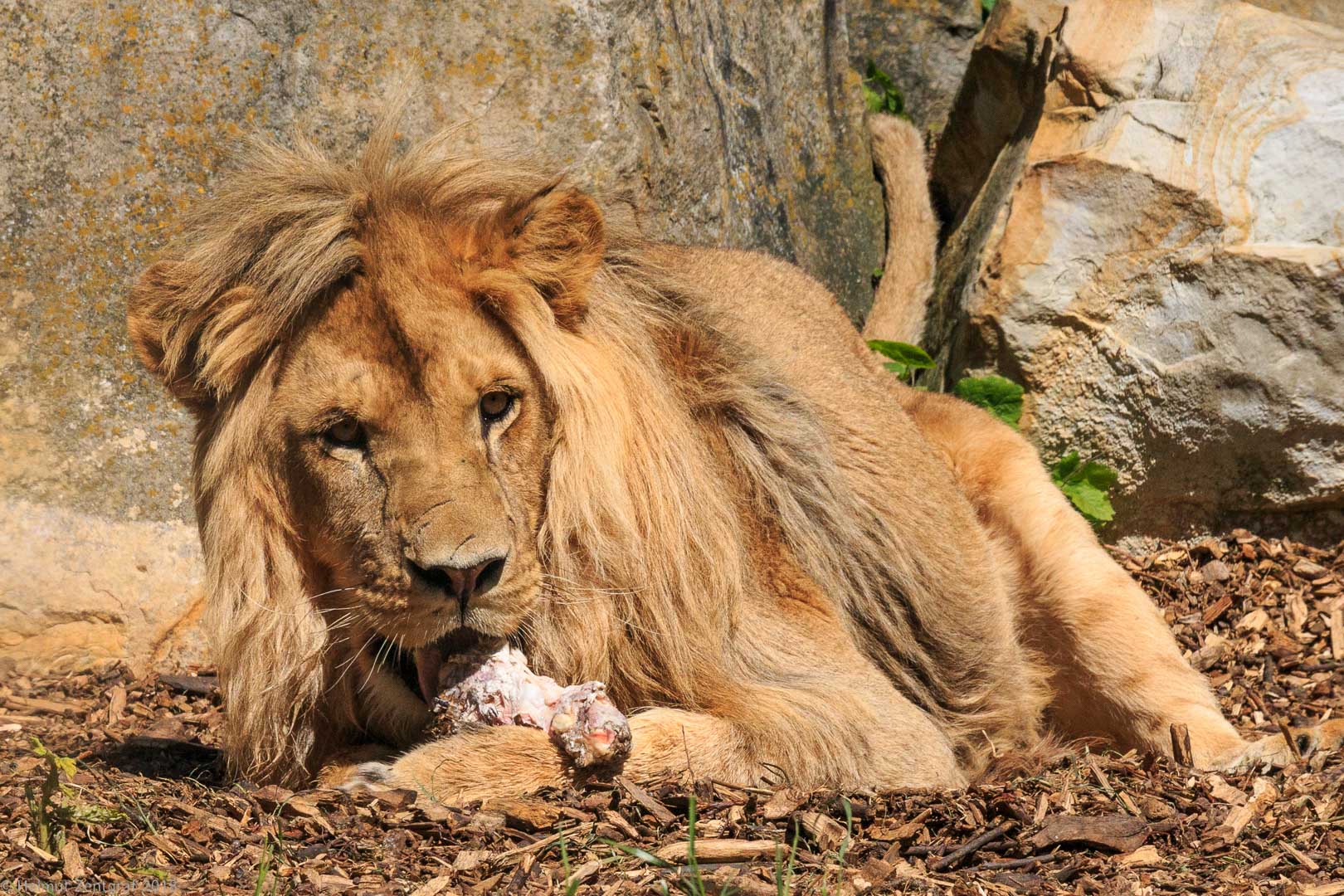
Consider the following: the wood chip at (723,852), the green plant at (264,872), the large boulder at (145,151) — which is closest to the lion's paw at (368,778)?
the green plant at (264,872)

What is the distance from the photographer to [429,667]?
3463 mm

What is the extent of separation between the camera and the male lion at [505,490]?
3205 millimetres

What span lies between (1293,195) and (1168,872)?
3.21 m

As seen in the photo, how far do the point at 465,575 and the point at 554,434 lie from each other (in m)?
0.48

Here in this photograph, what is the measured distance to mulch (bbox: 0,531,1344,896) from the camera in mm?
2873

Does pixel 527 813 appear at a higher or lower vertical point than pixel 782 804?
lower

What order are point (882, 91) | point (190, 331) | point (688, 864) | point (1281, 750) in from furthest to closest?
1. point (882, 91)
2. point (1281, 750)
3. point (190, 331)
4. point (688, 864)

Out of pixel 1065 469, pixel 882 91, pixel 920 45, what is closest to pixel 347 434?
pixel 1065 469

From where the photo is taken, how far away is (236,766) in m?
3.68

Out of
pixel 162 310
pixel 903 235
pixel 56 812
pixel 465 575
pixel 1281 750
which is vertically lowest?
pixel 56 812

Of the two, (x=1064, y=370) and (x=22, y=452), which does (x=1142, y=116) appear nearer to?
(x=1064, y=370)

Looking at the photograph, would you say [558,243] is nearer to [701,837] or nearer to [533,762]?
[533,762]

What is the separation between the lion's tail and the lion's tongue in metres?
3.36

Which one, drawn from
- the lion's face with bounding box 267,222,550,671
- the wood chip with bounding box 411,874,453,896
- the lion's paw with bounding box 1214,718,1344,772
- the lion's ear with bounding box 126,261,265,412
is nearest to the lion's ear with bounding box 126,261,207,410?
the lion's ear with bounding box 126,261,265,412
